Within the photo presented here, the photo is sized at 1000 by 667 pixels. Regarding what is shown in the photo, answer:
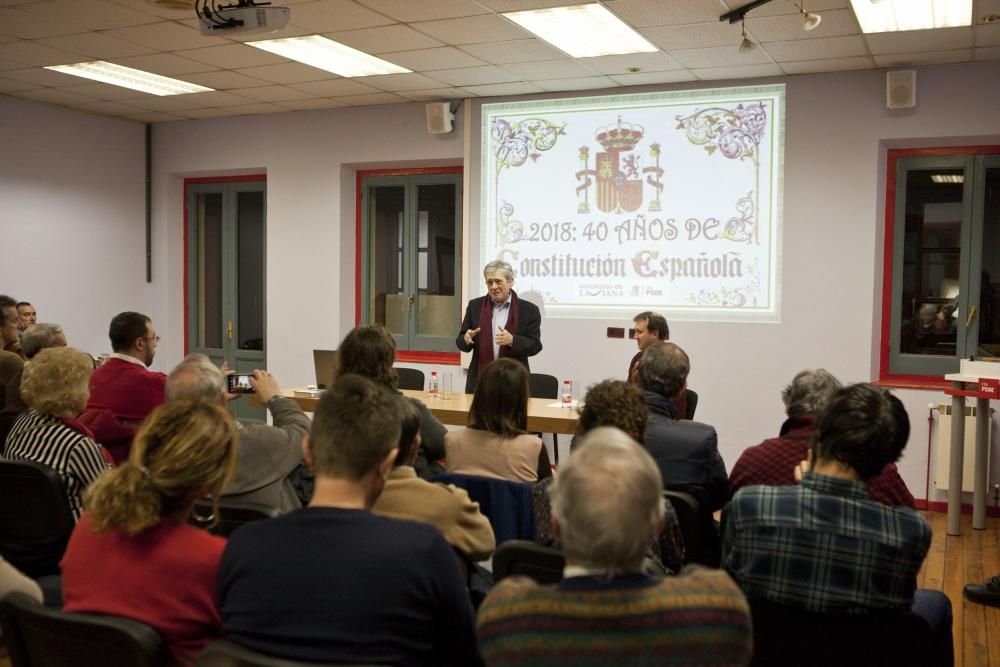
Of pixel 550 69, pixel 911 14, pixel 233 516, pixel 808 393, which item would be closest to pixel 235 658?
pixel 233 516

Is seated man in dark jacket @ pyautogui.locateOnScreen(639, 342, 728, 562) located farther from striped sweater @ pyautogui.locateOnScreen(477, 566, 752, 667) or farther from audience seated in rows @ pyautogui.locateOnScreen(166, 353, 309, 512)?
striped sweater @ pyautogui.locateOnScreen(477, 566, 752, 667)

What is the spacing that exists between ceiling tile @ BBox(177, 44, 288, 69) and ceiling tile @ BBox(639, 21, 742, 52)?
8.18 ft

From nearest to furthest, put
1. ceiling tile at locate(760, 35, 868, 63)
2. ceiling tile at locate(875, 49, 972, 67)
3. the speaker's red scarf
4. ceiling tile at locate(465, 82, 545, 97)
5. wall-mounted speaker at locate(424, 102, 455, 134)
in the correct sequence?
ceiling tile at locate(760, 35, 868, 63), ceiling tile at locate(875, 49, 972, 67), the speaker's red scarf, ceiling tile at locate(465, 82, 545, 97), wall-mounted speaker at locate(424, 102, 455, 134)

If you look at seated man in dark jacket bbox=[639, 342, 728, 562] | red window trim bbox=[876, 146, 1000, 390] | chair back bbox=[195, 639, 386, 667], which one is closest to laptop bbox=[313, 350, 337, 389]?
seated man in dark jacket bbox=[639, 342, 728, 562]

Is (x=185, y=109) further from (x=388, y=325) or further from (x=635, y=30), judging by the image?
(x=635, y=30)

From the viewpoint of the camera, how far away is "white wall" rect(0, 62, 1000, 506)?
5.98m

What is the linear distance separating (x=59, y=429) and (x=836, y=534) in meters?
2.36

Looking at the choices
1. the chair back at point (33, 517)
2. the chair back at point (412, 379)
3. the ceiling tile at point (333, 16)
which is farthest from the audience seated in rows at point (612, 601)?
the chair back at point (412, 379)

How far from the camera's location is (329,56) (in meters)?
6.09

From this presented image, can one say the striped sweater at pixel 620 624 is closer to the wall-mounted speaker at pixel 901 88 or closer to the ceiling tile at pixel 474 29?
the ceiling tile at pixel 474 29

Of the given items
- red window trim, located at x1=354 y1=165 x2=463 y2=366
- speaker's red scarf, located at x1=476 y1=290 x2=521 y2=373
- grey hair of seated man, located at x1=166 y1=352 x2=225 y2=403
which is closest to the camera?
grey hair of seated man, located at x1=166 y1=352 x2=225 y2=403

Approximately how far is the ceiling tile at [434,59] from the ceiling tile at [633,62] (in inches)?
30.7

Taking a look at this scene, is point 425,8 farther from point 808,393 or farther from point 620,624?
point 620,624

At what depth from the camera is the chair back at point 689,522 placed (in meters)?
2.73
